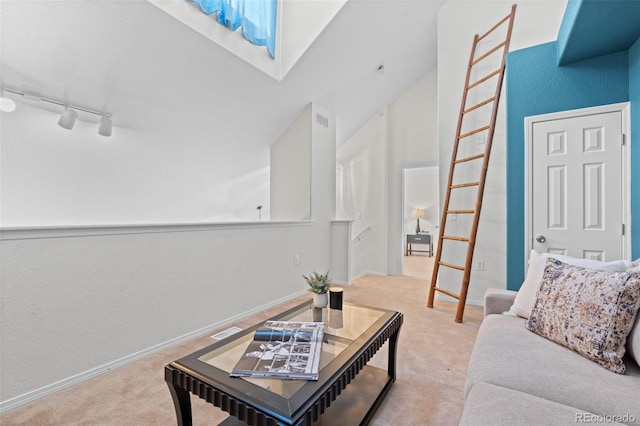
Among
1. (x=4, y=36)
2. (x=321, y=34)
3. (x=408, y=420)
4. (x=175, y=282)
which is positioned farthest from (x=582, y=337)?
(x=4, y=36)

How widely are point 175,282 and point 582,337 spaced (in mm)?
2469

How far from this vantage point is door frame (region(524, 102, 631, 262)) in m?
2.25

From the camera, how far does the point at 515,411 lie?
0.90 metres

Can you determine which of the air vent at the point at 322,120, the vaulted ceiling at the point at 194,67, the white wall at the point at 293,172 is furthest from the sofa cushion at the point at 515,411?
the air vent at the point at 322,120

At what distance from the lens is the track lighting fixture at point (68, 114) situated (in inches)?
78.5

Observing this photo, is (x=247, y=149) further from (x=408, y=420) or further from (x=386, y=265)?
(x=408, y=420)

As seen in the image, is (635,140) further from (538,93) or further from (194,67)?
(194,67)

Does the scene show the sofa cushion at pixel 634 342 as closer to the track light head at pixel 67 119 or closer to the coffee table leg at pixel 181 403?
the coffee table leg at pixel 181 403

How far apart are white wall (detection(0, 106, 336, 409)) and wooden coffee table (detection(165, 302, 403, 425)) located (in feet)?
3.45

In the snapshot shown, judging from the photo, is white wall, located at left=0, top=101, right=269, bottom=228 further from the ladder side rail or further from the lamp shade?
the lamp shade

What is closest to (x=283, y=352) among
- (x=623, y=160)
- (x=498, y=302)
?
(x=498, y=302)

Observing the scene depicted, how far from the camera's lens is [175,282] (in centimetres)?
232

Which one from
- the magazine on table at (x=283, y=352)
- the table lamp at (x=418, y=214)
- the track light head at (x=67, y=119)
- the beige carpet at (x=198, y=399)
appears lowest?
the beige carpet at (x=198, y=399)

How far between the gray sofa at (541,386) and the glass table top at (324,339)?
53 cm
